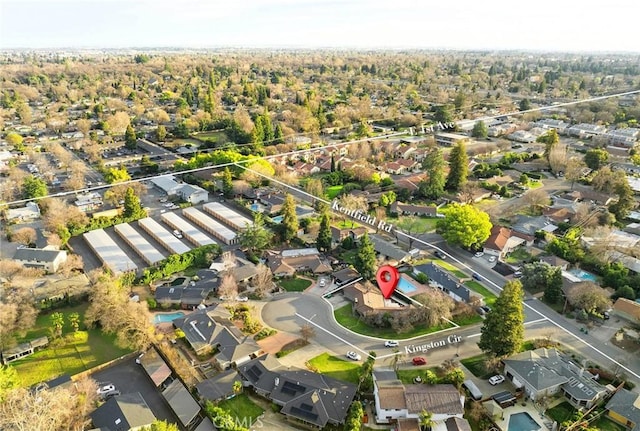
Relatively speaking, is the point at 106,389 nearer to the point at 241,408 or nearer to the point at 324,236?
the point at 241,408

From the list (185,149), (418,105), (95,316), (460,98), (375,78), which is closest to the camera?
(95,316)

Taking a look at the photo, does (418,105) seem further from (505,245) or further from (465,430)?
(465,430)

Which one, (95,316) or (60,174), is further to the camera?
(60,174)

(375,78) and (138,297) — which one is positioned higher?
(375,78)

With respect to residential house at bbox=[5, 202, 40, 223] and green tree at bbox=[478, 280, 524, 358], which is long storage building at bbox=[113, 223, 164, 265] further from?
green tree at bbox=[478, 280, 524, 358]

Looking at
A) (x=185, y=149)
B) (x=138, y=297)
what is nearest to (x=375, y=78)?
(x=185, y=149)

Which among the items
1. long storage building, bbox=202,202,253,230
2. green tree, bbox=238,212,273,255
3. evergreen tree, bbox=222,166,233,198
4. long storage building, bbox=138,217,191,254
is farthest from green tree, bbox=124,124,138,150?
green tree, bbox=238,212,273,255

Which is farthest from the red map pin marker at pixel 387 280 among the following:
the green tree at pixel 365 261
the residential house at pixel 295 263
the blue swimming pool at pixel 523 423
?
the blue swimming pool at pixel 523 423
